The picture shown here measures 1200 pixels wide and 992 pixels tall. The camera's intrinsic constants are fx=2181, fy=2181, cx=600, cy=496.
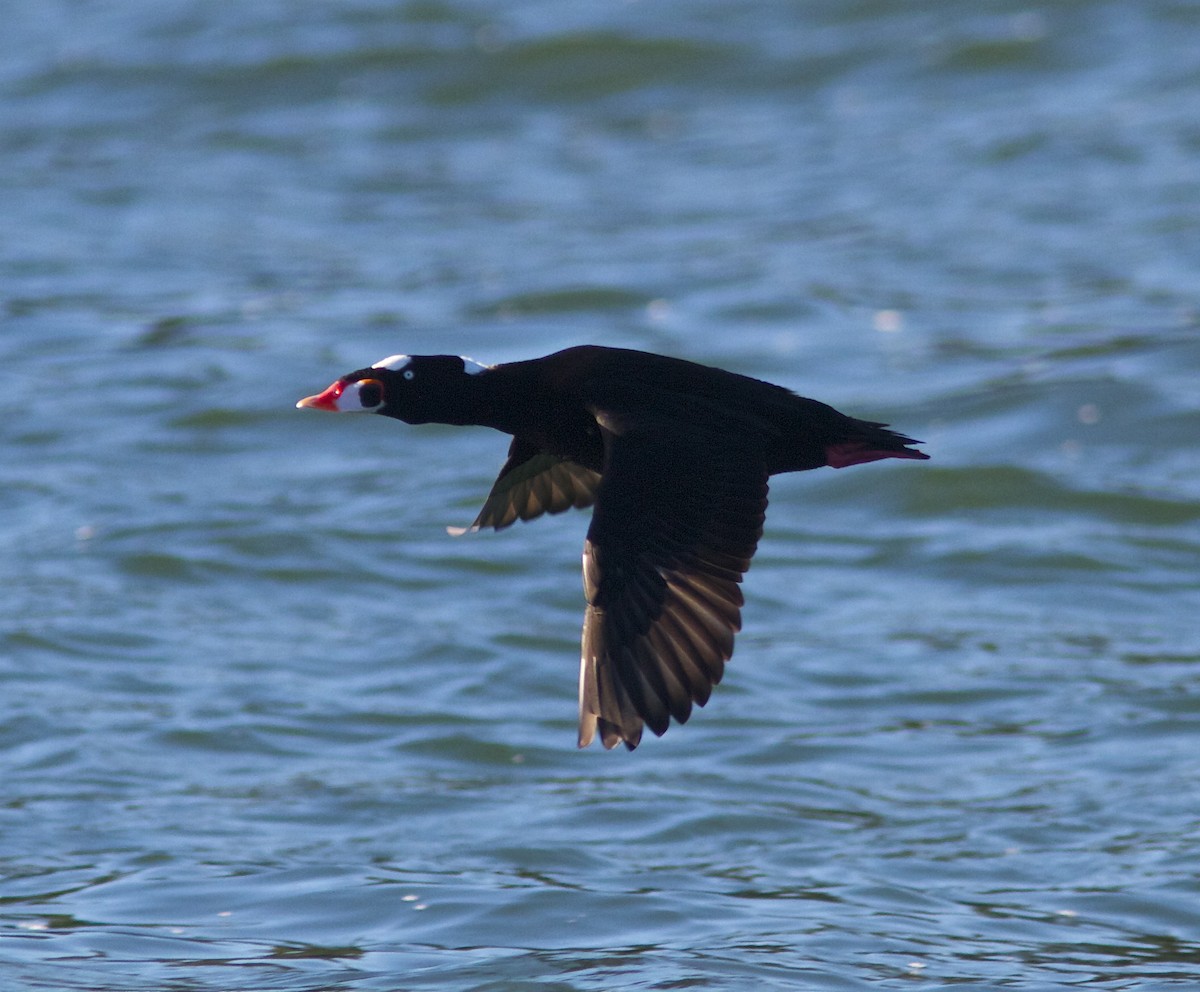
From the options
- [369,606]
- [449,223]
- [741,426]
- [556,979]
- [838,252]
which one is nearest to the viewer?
[741,426]

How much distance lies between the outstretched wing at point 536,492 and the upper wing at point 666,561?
1.14m

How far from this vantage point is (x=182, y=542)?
11344 mm

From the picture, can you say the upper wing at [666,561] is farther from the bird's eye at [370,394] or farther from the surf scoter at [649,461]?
the bird's eye at [370,394]

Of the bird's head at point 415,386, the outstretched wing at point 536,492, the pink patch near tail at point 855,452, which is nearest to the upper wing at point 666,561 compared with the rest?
the pink patch near tail at point 855,452

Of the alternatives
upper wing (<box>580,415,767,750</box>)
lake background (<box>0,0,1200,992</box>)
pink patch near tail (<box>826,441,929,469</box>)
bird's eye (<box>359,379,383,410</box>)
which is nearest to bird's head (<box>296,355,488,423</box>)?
bird's eye (<box>359,379,383,410</box>)

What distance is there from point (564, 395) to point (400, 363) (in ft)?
1.60

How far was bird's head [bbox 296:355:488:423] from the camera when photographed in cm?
625

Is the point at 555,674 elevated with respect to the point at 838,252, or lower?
lower

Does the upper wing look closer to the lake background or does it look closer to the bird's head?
the bird's head

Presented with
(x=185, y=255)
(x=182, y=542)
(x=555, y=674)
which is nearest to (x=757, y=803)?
(x=555, y=674)

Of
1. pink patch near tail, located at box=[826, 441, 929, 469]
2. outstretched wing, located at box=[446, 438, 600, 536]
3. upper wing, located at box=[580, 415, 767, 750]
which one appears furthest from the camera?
outstretched wing, located at box=[446, 438, 600, 536]

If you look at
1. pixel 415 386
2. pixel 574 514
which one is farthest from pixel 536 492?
pixel 574 514

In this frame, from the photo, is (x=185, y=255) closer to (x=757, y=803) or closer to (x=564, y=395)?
(x=757, y=803)

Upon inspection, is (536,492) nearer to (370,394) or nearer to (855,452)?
(370,394)
